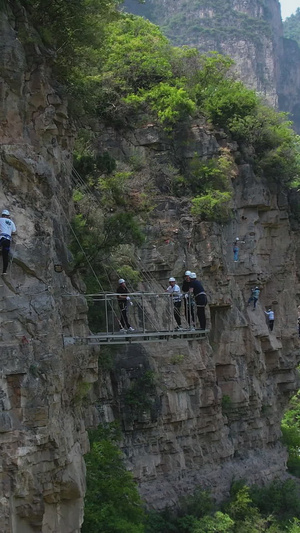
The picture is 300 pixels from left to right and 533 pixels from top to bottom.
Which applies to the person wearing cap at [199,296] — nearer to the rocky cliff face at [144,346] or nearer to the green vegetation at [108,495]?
the rocky cliff face at [144,346]

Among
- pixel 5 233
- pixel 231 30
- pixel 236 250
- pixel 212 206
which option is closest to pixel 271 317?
pixel 236 250

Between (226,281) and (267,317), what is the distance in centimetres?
516

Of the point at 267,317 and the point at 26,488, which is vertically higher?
the point at 267,317

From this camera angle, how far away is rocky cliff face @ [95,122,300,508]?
28078 millimetres

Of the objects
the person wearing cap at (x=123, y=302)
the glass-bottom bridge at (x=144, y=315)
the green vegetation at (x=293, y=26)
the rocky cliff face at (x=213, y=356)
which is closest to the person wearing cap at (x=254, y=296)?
the rocky cliff face at (x=213, y=356)

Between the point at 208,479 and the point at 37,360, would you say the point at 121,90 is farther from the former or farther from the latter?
the point at 37,360

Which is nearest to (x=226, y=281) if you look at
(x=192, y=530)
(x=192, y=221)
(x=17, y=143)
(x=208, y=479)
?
(x=192, y=221)

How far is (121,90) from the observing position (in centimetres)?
3441

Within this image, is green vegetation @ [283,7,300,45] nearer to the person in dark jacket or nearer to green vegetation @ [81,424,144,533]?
green vegetation @ [81,424,144,533]

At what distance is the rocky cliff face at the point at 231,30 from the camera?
10769 centimetres

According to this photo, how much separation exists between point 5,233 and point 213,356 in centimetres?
1957

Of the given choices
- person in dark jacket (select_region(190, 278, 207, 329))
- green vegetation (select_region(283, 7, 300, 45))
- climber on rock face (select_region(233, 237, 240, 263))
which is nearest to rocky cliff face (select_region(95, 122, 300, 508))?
climber on rock face (select_region(233, 237, 240, 263))

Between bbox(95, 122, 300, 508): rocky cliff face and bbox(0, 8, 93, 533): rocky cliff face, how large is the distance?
34.3 ft

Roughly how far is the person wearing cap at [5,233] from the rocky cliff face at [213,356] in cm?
1276
